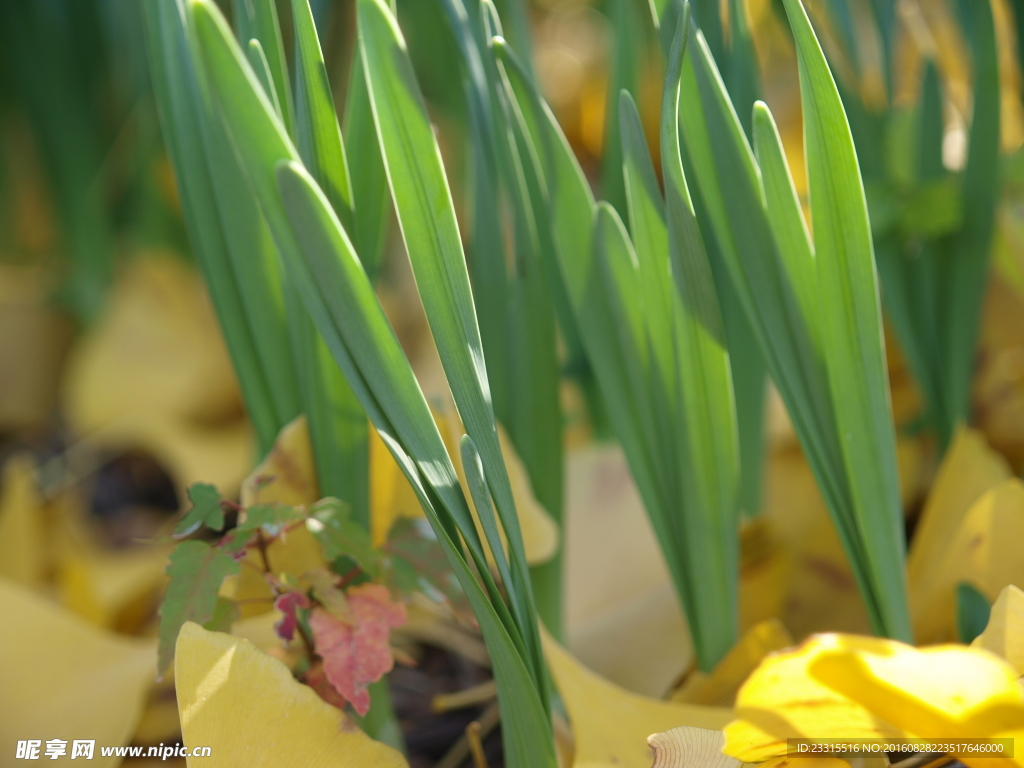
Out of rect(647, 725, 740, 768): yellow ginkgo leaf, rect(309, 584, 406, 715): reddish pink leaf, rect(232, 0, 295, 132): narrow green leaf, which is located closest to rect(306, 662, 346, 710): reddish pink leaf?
rect(309, 584, 406, 715): reddish pink leaf

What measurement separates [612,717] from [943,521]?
0.21 m

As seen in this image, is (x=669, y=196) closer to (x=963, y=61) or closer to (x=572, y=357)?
(x=572, y=357)

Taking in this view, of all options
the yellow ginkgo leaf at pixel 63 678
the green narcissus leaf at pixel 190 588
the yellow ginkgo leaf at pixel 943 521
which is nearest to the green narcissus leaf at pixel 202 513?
the green narcissus leaf at pixel 190 588

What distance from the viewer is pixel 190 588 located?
0.27 meters

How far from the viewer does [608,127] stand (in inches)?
19.1

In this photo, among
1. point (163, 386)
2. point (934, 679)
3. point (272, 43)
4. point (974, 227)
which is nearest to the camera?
point (934, 679)

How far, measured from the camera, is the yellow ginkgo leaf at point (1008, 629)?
0.81ft

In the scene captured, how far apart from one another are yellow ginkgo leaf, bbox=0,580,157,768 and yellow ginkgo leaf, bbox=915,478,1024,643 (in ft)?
1.24

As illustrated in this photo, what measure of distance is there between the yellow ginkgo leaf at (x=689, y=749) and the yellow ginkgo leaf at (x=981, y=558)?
16 cm

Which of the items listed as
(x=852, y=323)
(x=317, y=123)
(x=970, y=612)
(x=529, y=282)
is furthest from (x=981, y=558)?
(x=317, y=123)

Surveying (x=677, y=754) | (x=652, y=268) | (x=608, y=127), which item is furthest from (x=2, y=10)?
(x=677, y=754)

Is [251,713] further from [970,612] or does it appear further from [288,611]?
[970,612]

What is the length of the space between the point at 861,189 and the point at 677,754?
0.70 feet

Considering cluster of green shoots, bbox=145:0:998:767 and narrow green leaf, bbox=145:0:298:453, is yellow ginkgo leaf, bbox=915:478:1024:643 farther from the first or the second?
narrow green leaf, bbox=145:0:298:453
